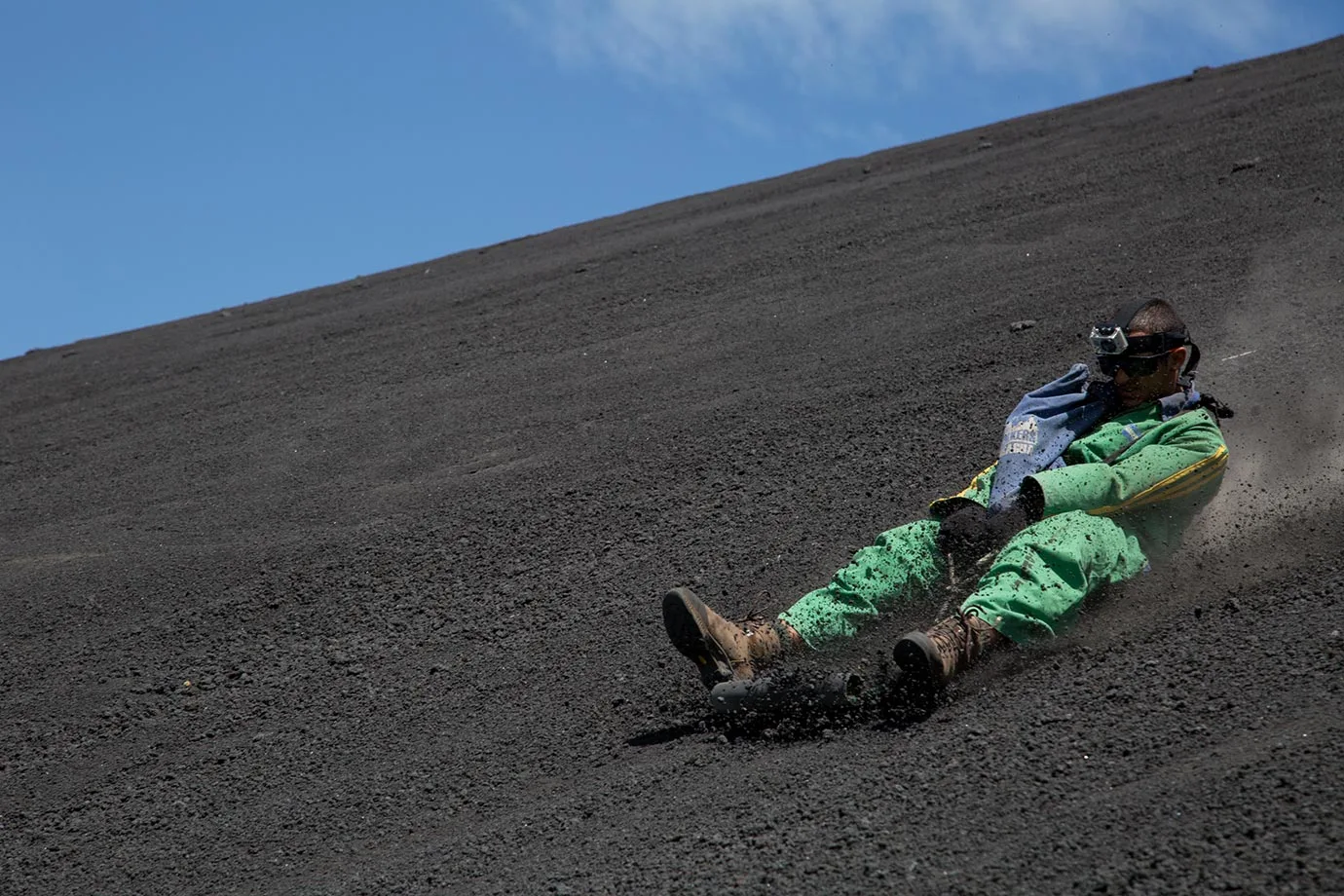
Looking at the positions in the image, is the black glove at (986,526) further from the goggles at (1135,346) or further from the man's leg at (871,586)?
the goggles at (1135,346)

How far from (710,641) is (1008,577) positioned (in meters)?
1.04

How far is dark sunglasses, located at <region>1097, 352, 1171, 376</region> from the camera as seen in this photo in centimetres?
551

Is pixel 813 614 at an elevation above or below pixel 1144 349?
below

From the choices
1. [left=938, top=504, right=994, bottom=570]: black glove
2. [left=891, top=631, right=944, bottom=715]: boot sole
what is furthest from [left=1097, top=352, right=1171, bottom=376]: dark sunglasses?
[left=891, top=631, right=944, bottom=715]: boot sole

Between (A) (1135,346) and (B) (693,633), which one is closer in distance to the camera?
(B) (693,633)

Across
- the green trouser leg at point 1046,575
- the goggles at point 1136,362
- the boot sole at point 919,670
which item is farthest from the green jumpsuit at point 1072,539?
the boot sole at point 919,670

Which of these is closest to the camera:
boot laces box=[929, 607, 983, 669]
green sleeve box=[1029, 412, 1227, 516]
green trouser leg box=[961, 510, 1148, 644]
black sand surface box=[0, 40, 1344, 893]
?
black sand surface box=[0, 40, 1344, 893]

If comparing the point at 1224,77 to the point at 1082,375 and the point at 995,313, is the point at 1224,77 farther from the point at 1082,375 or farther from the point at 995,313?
the point at 1082,375

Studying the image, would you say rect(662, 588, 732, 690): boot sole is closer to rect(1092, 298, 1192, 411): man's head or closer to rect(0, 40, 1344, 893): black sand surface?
rect(0, 40, 1344, 893): black sand surface

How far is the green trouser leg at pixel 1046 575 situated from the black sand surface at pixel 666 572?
6.3 inches

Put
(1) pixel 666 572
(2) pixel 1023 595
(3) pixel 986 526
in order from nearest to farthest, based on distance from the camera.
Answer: (2) pixel 1023 595 < (3) pixel 986 526 < (1) pixel 666 572

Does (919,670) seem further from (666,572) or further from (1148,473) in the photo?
(666,572)

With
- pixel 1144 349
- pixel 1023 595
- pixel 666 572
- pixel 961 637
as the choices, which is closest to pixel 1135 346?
pixel 1144 349

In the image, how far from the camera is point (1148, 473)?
5.16 m
